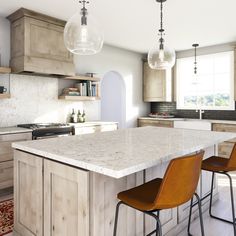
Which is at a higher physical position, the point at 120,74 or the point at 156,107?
the point at 120,74

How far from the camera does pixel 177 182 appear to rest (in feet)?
4.67

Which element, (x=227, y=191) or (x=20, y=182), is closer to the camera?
(x=20, y=182)

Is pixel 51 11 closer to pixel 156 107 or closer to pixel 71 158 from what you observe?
pixel 71 158

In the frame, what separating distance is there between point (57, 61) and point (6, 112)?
1.18m

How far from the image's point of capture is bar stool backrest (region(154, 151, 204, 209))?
1.38m

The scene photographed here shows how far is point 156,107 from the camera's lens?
6945mm

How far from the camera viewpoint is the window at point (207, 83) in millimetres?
5684

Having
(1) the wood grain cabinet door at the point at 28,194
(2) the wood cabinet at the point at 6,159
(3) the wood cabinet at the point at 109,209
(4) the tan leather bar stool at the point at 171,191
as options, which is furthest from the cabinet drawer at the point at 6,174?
(4) the tan leather bar stool at the point at 171,191

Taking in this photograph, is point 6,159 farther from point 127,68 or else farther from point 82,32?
point 127,68

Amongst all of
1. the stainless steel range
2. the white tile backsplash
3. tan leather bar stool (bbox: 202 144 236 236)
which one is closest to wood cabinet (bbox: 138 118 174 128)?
the white tile backsplash

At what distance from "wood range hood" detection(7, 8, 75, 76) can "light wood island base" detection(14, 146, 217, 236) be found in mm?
2079

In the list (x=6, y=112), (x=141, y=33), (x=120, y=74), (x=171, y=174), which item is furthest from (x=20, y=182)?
(x=120, y=74)

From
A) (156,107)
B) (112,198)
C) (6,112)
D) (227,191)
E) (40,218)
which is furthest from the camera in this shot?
(156,107)

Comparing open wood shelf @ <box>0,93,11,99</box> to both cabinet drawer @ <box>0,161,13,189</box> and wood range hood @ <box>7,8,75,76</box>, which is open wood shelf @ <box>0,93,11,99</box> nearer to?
wood range hood @ <box>7,8,75,76</box>
